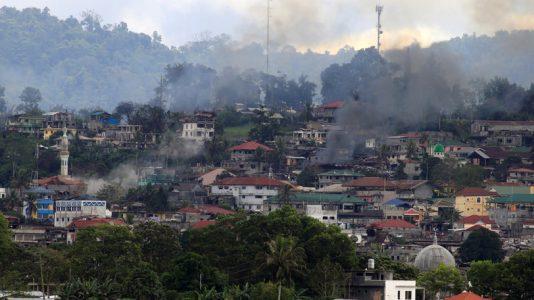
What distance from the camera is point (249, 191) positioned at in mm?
117875

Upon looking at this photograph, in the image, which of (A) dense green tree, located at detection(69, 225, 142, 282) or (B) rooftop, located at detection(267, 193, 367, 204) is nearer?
(A) dense green tree, located at detection(69, 225, 142, 282)

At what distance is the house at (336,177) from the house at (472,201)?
9.40 meters

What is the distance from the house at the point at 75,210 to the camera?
359ft

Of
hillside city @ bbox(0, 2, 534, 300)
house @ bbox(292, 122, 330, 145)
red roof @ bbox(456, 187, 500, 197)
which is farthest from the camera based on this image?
house @ bbox(292, 122, 330, 145)

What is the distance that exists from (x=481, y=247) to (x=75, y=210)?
2732 centimetres

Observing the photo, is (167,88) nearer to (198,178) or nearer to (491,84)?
(491,84)

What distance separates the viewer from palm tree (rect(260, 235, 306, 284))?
253ft

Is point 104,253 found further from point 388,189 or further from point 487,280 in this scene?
point 388,189

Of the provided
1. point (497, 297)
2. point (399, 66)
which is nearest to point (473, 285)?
point (497, 297)

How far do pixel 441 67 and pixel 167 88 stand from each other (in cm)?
4540

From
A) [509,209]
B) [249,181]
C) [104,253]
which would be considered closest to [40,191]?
[249,181]

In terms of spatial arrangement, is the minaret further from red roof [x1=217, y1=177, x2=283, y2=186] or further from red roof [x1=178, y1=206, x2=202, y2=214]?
red roof [x1=178, y1=206, x2=202, y2=214]

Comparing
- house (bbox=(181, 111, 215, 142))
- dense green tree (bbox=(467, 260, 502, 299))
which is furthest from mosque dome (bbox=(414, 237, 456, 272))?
house (bbox=(181, 111, 215, 142))

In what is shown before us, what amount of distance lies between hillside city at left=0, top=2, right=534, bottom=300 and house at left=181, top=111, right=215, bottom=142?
0.55 ft
